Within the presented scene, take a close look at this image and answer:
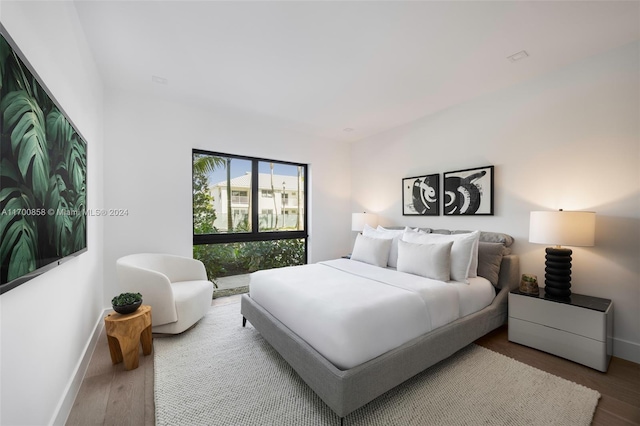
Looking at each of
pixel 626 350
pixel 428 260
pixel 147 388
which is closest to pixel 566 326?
pixel 626 350

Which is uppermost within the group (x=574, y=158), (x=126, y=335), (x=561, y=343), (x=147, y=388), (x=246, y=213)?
(x=574, y=158)

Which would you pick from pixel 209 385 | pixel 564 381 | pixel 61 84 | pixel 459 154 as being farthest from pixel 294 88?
pixel 564 381

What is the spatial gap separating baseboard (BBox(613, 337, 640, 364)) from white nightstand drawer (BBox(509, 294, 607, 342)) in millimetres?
502

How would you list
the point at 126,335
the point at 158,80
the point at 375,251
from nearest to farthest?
the point at 126,335
the point at 158,80
the point at 375,251

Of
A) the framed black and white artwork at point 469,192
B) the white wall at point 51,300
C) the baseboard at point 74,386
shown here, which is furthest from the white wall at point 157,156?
the framed black and white artwork at point 469,192

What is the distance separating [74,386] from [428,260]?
9.48 ft

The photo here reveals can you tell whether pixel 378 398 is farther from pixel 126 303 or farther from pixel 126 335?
pixel 126 303

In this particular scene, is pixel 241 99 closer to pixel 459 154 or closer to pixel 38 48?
pixel 38 48

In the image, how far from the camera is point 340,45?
7.26 ft

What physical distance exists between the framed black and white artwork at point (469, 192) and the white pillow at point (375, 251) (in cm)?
103

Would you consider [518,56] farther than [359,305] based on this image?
Yes

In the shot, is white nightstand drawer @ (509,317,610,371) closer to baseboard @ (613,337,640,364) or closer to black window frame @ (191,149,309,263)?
baseboard @ (613,337,640,364)

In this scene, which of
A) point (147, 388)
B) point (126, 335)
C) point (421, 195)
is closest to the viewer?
point (147, 388)

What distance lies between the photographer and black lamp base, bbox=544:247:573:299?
7.51 feet
